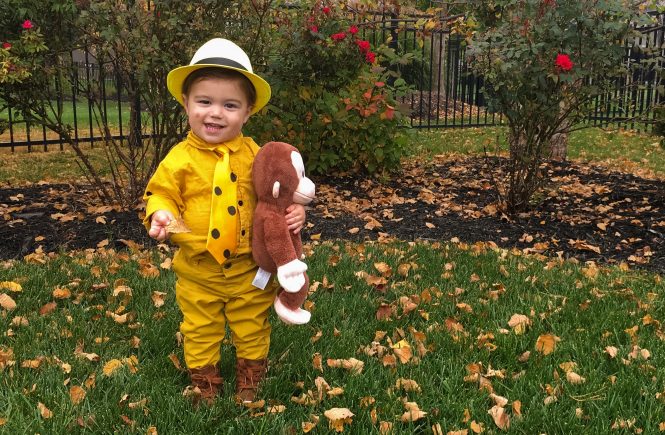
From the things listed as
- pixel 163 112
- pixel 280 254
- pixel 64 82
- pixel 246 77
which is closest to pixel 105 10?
pixel 163 112

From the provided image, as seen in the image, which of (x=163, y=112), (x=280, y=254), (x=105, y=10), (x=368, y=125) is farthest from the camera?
(x=368, y=125)

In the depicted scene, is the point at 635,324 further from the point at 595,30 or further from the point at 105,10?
the point at 105,10

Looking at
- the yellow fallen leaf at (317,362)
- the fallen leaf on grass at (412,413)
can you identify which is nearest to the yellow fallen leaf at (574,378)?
the fallen leaf on grass at (412,413)

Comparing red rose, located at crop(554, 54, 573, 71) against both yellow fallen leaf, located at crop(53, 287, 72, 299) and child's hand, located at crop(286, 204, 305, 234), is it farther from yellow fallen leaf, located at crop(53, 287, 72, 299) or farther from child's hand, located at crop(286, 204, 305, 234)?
yellow fallen leaf, located at crop(53, 287, 72, 299)

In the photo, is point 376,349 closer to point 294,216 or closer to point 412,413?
point 412,413

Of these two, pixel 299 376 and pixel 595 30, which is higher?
pixel 595 30

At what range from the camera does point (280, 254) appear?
7.01ft

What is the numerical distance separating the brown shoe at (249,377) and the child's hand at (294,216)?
60cm

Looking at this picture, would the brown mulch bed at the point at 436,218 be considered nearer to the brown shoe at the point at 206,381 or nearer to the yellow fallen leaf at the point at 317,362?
the yellow fallen leaf at the point at 317,362

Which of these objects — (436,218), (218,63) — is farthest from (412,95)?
(218,63)

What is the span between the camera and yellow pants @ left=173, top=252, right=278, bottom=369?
2.26 m

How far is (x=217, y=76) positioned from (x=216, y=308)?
34.0 inches

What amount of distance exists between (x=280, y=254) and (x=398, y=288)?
1636 millimetres

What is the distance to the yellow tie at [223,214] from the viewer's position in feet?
7.09
